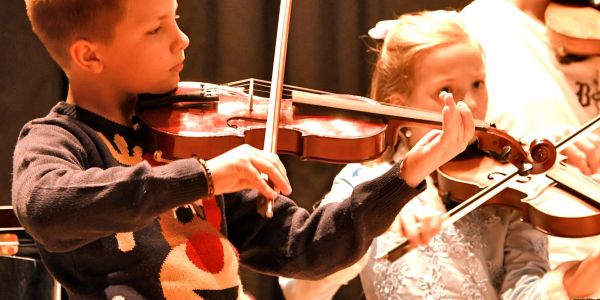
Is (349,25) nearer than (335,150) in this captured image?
No

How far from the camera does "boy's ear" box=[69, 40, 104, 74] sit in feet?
3.78

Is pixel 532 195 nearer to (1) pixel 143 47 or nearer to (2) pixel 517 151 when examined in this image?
Answer: (2) pixel 517 151

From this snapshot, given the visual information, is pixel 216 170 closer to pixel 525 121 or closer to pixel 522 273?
pixel 522 273

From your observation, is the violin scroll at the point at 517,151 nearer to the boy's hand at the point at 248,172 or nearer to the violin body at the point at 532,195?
the violin body at the point at 532,195

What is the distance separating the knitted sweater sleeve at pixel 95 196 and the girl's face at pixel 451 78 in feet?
2.21

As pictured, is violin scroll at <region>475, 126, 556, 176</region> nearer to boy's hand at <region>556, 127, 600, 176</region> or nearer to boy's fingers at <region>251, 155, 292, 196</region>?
boy's hand at <region>556, 127, 600, 176</region>

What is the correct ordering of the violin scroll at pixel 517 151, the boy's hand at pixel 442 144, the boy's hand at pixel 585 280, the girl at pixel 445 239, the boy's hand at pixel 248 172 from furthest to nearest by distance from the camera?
the girl at pixel 445 239, the boy's hand at pixel 585 280, the violin scroll at pixel 517 151, the boy's hand at pixel 442 144, the boy's hand at pixel 248 172

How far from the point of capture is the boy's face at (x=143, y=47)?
1146 mm

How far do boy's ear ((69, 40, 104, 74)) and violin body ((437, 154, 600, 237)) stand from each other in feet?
1.90

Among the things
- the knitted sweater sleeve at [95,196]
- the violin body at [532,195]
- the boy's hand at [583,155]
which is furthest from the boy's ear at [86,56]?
the boy's hand at [583,155]

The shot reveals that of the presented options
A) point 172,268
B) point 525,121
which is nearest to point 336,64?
point 525,121

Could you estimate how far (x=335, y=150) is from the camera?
1168 mm

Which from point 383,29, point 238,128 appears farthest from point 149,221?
point 383,29

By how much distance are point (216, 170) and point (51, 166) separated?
7.2 inches
